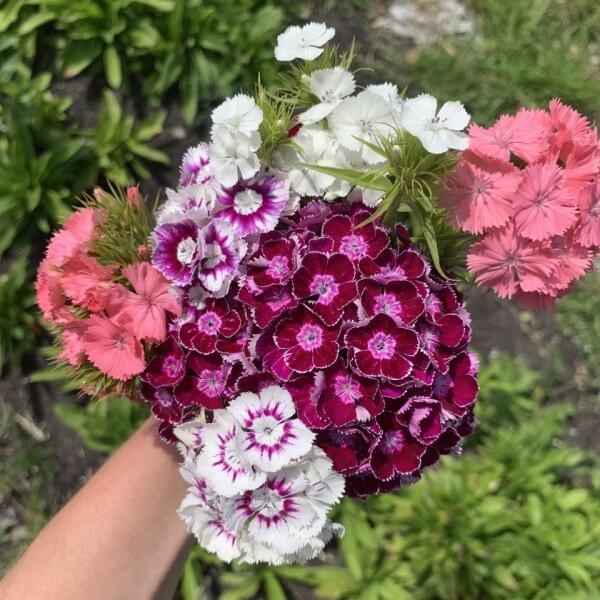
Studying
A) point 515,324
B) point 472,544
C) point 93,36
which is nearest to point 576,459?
point 472,544

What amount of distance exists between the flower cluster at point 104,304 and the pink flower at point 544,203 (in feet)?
2.02

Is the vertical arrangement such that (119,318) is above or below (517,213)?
below

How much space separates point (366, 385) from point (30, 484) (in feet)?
6.16

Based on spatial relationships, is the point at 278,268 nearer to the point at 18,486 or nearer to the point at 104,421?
the point at 104,421

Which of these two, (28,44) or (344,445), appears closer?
(344,445)

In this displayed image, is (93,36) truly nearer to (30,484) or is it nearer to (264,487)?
(30,484)

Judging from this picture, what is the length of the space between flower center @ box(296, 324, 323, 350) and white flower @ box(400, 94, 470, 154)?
0.34 m

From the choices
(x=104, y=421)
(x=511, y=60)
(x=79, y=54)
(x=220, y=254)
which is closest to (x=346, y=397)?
(x=220, y=254)

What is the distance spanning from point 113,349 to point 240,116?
1.55ft

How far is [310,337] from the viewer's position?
106 centimetres

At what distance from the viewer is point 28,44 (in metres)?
2.46

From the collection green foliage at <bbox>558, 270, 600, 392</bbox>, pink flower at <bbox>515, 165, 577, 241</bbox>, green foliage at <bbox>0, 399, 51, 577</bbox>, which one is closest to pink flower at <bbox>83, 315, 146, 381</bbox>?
pink flower at <bbox>515, 165, 577, 241</bbox>

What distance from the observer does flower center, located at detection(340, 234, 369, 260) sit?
3.55ft

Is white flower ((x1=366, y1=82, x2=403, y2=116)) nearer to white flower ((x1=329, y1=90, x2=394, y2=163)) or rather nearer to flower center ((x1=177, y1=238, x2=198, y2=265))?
white flower ((x1=329, y1=90, x2=394, y2=163))
